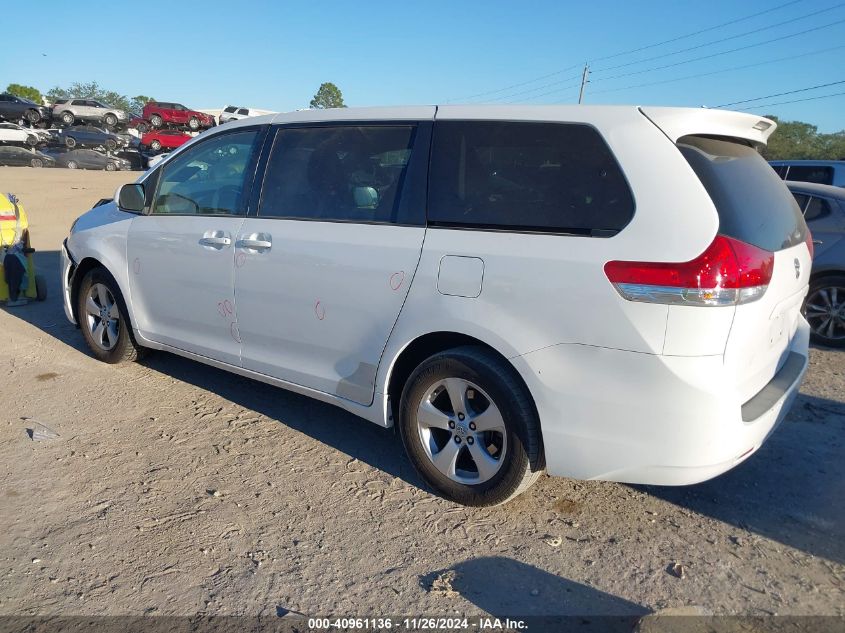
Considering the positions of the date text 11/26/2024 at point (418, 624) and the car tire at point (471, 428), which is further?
the car tire at point (471, 428)

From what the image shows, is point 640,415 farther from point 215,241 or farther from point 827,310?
point 827,310

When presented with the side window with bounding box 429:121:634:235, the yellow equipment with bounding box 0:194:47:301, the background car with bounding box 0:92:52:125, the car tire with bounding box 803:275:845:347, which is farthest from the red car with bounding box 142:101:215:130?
the side window with bounding box 429:121:634:235

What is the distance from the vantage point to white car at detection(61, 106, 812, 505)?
105 inches

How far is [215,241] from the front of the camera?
415cm

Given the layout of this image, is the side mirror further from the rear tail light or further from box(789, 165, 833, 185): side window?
box(789, 165, 833, 185): side window

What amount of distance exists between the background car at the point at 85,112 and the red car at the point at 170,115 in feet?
6.24

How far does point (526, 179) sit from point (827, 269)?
4730 mm

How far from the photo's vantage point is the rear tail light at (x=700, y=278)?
2568mm

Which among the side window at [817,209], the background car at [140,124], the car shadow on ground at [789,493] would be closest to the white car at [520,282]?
the car shadow on ground at [789,493]

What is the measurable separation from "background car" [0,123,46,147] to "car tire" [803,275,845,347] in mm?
40555

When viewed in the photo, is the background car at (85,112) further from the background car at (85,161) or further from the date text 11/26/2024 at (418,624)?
the date text 11/26/2024 at (418,624)

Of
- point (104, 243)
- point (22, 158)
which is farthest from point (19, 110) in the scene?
point (104, 243)

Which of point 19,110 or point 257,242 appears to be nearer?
point 257,242

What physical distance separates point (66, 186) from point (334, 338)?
2059 cm
